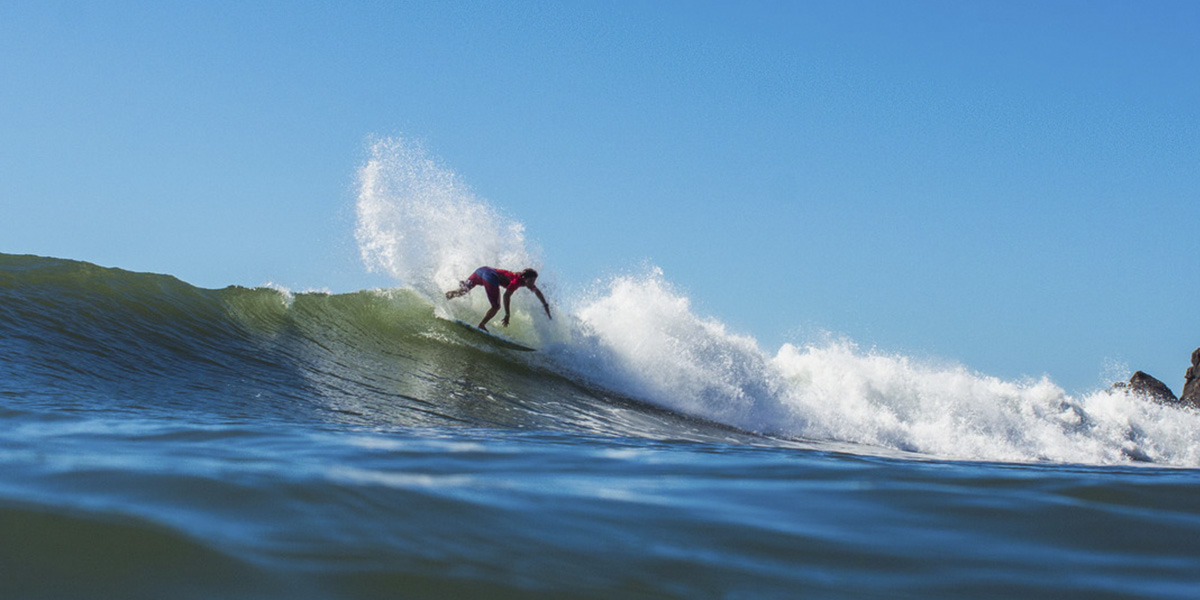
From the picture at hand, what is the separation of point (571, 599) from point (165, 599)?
0.80 metres

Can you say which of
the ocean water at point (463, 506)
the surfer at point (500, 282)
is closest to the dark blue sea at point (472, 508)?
the ocean water at point (463, 506)

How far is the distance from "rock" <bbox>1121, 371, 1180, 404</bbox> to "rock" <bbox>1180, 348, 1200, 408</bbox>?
45 cm

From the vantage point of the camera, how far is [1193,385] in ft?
83.6

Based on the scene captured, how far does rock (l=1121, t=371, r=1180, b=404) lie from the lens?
2375 cm

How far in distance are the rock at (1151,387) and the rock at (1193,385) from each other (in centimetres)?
45

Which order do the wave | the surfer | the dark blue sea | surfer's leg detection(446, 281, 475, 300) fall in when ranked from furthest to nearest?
1. surfer's leg detection(446, 281, 475, 300)
2. the surfer
3. the wave
4. the dark blue sea

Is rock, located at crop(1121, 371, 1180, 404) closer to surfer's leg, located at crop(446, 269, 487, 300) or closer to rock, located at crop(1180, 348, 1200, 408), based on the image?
rock, located at crop(1180, 348, 1200, 408)

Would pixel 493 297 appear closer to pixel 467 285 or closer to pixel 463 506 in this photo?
pixel 467 285

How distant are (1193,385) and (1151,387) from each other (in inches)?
98.1

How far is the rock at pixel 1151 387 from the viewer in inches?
935

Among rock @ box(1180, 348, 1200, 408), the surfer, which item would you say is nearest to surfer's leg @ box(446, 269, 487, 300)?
the surfer

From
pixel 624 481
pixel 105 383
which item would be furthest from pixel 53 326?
pixel 624 481

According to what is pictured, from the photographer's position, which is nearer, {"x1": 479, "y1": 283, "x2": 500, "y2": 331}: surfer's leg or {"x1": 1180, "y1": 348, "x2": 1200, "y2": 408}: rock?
{"x1": 479, "y1": 283, "x2": 500, "y2": 331}: surfer's leg

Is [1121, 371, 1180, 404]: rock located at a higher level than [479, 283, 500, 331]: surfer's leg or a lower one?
higher
